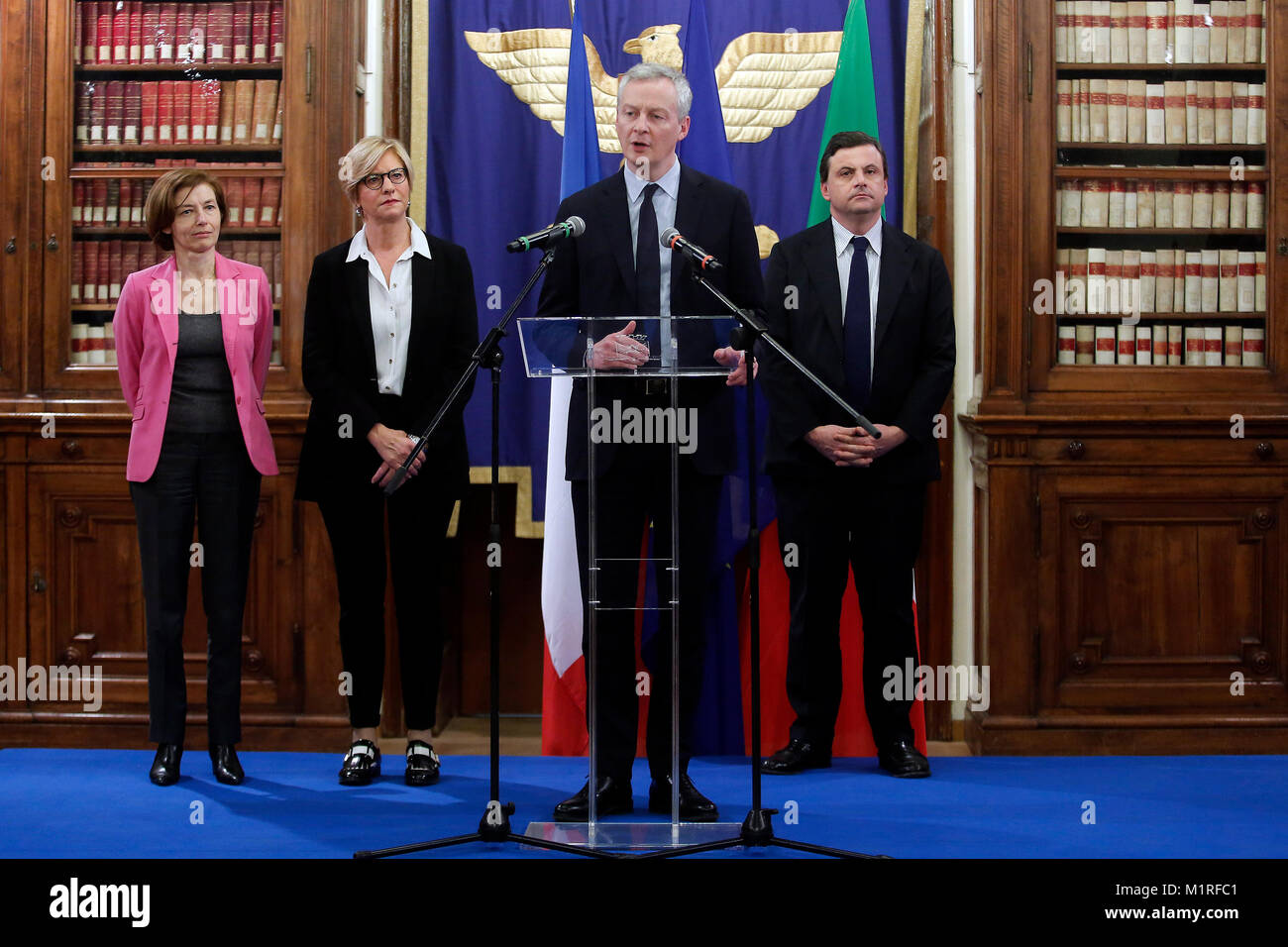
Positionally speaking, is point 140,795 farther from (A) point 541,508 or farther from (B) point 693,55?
(B) point 693,55

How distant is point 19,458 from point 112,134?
107cm

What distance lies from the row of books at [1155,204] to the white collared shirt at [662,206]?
5.12 feet

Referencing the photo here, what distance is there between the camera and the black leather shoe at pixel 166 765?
11.6ft

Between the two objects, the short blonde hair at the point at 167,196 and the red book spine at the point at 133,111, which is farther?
the red book spine at the point at 133,111

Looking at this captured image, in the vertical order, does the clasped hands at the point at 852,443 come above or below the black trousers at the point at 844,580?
above

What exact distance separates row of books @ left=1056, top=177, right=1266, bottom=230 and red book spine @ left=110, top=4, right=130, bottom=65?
300 cm

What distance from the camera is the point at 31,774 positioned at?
3.70 meters

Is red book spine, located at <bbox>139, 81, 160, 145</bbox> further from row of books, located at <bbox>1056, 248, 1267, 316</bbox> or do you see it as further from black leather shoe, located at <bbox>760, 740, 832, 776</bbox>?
row of books, located at <bbox>1056, 248, 1267, 316</bbox>

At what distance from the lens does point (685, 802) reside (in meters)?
3.03

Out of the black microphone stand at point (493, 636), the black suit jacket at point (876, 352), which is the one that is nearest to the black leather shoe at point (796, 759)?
the black suit jacket at point (876, 352)

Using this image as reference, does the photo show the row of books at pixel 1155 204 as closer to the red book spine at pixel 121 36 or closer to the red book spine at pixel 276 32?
the red book spine at pixel 276 32

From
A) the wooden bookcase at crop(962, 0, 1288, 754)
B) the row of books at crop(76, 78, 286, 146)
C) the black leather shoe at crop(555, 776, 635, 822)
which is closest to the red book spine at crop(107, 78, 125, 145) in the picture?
the row of books at crop(76, 78, 286, 146)

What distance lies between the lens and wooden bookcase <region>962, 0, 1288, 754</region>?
401 centimetres

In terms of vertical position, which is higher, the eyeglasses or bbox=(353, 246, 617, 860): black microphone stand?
the eyeglasses
